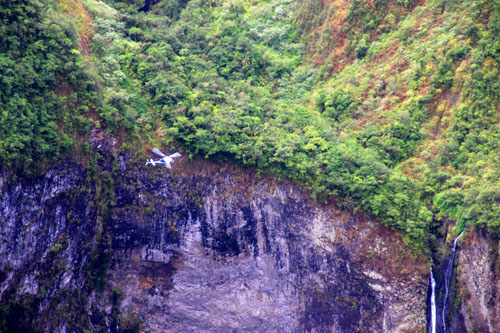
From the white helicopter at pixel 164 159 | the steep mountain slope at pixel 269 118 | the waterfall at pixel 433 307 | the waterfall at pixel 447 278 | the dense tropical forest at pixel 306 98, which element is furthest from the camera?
the white helicopter at pixel 164 159

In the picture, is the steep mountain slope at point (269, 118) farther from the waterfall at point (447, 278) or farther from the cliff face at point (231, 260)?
the waterfall at point (447, 278)

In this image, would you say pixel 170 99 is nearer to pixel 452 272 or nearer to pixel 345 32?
pixel 345 32

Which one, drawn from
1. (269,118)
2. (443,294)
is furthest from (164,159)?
(443,294)

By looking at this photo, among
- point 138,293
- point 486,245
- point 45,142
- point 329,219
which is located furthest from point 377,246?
point 45,142

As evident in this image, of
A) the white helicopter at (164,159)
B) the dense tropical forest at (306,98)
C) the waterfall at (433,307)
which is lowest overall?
the waterfall at (433,307)

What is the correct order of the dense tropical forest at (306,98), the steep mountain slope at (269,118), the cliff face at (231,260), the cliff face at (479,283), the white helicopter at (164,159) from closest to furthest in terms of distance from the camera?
1. the cliff face at (479,283)
2. the steep mountain slope at (269,118)
3. the dense tropical forest at (306,98)
4. the cliff face at (231,260)
5. the white helicopter at (164,159)

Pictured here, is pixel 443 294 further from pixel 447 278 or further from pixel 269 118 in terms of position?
pixel 269 118

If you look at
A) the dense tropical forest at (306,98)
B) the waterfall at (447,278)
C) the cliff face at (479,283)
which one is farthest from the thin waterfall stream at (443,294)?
the dense tropical forest at (306,98)
